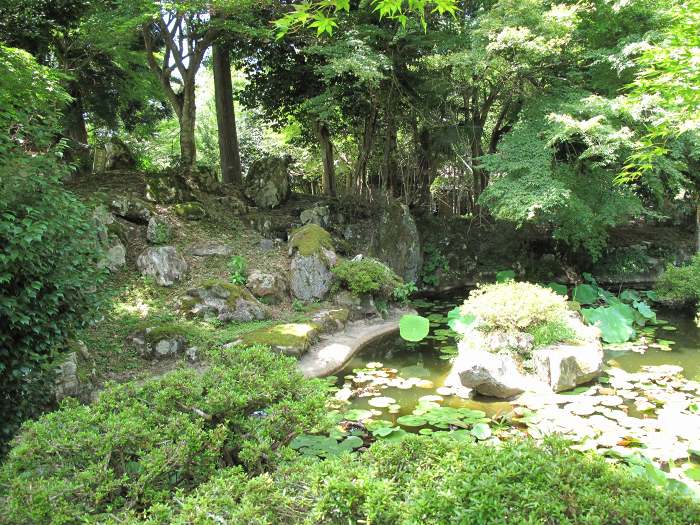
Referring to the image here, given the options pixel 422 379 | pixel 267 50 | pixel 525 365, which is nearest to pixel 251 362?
pixel 422 379

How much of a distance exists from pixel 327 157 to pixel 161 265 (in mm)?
7403

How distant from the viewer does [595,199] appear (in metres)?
10.3

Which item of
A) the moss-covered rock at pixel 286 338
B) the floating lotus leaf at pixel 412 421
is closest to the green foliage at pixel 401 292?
the moss-covered rock at pixel 286 338

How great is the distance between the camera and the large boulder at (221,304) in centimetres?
780

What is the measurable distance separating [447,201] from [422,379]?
9486 mm

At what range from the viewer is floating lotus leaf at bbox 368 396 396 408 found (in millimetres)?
5554

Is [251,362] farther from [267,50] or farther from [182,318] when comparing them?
[267,50]

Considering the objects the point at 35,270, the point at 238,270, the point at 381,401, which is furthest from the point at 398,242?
the point at 35,270

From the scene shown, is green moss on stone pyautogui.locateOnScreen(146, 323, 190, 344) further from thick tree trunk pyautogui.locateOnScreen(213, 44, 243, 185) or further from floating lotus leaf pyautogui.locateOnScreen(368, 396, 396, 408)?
thick tree trunk pyautogui.locateOnScreen(213, 44, 243, 185)

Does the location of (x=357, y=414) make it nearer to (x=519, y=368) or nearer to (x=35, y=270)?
(x=519, y=368)

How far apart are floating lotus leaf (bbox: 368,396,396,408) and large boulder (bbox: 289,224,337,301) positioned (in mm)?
3668

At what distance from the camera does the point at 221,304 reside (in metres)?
7.93

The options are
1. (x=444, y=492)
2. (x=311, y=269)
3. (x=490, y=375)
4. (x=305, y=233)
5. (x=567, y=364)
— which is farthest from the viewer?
(x=305, y=233)

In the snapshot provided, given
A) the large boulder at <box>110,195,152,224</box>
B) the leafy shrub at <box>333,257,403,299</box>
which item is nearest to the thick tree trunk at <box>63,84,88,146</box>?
the large boulder at <box>110,195,152,224</box>
